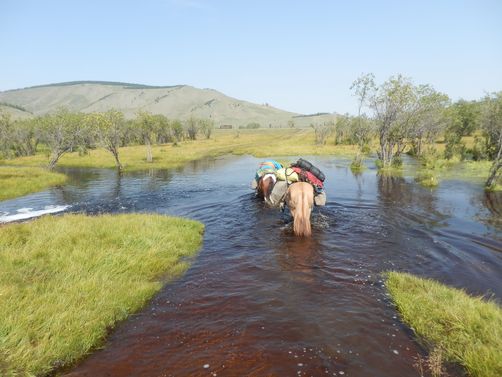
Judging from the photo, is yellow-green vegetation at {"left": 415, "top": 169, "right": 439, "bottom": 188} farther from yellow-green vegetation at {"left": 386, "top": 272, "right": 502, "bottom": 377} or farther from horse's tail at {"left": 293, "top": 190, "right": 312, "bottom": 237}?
yellow-green vegetation at {"left": 386, "top": 272, "right": 502, "bottom": 377}

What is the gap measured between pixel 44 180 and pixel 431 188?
40624 mm

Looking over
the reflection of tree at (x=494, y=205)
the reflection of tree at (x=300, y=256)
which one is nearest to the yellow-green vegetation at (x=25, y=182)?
the reflection of tree at (x=300, y=256)

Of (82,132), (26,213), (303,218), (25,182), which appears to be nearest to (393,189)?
(303,218)

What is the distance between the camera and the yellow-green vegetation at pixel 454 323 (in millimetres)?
6191

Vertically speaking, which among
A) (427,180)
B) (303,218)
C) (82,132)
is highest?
(82,132)

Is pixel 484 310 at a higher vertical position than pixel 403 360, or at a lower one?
higher

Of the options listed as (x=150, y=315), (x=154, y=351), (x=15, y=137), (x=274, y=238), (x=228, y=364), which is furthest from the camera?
(x=15, y=137)

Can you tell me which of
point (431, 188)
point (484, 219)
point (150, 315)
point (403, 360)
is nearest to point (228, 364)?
point (150, 315)

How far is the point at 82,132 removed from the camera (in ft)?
160

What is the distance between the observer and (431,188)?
26719 millimetres

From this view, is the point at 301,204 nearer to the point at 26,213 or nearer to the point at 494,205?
the point at 494,205

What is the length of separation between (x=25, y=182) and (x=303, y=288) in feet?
113

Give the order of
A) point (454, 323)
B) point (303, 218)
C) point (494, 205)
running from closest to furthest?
1. point (454, 323)
2. point (303, 218)
3. point (494, 205)

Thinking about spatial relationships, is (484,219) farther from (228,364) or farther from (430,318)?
(228,364)
